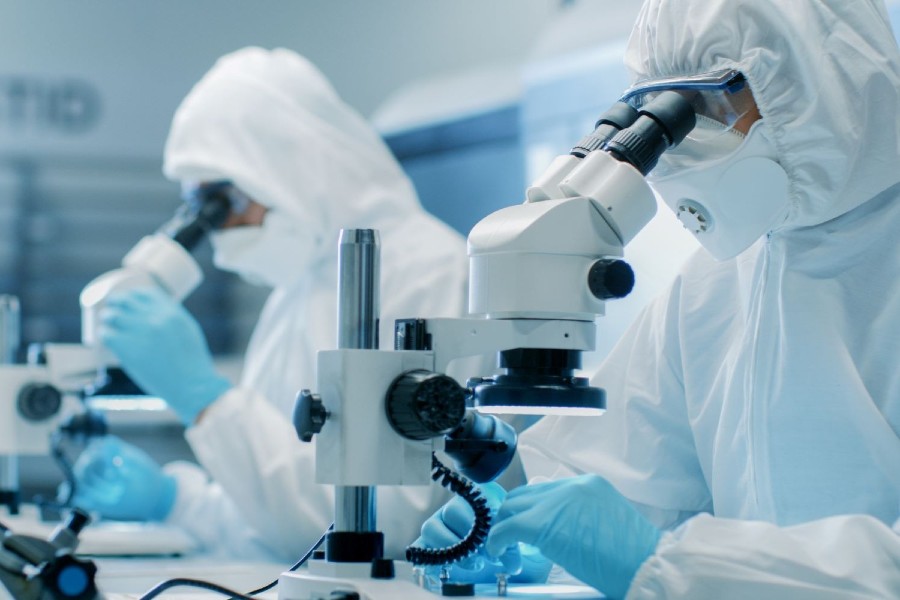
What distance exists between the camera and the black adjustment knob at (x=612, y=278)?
0.96 meters

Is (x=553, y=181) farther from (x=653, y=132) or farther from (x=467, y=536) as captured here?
(x=467, y=536)

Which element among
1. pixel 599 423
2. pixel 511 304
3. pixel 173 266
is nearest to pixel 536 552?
pixel 599 423

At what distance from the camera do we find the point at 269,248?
92.5 inches

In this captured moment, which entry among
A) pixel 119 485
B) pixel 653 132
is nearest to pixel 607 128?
pixel 653 132

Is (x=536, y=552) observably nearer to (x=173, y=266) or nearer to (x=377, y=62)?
(x=173, y=266)

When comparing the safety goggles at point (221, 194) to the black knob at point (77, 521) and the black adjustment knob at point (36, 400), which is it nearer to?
the black adjustment knob at point (36, 400)

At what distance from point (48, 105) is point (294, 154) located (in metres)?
1.45

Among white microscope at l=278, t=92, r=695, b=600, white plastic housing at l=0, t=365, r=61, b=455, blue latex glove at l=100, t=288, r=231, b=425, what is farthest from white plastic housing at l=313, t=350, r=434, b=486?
white plastic housing at l=0, t=365, r=61, b=455

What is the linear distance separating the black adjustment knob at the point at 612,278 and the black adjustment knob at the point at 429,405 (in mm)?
147

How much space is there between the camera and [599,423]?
1.44m

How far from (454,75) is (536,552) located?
2.20 m

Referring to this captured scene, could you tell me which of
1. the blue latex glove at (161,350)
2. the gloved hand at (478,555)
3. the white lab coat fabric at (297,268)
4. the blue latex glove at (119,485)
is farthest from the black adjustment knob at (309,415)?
the blue latex glove at (119,485)

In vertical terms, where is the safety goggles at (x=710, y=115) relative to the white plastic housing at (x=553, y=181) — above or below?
above

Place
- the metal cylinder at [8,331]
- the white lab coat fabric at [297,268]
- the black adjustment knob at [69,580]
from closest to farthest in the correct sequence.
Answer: the black adjustment knob at [69,580], the white lab coat fabric at [297,268], the metal cylinder at [8,331]
